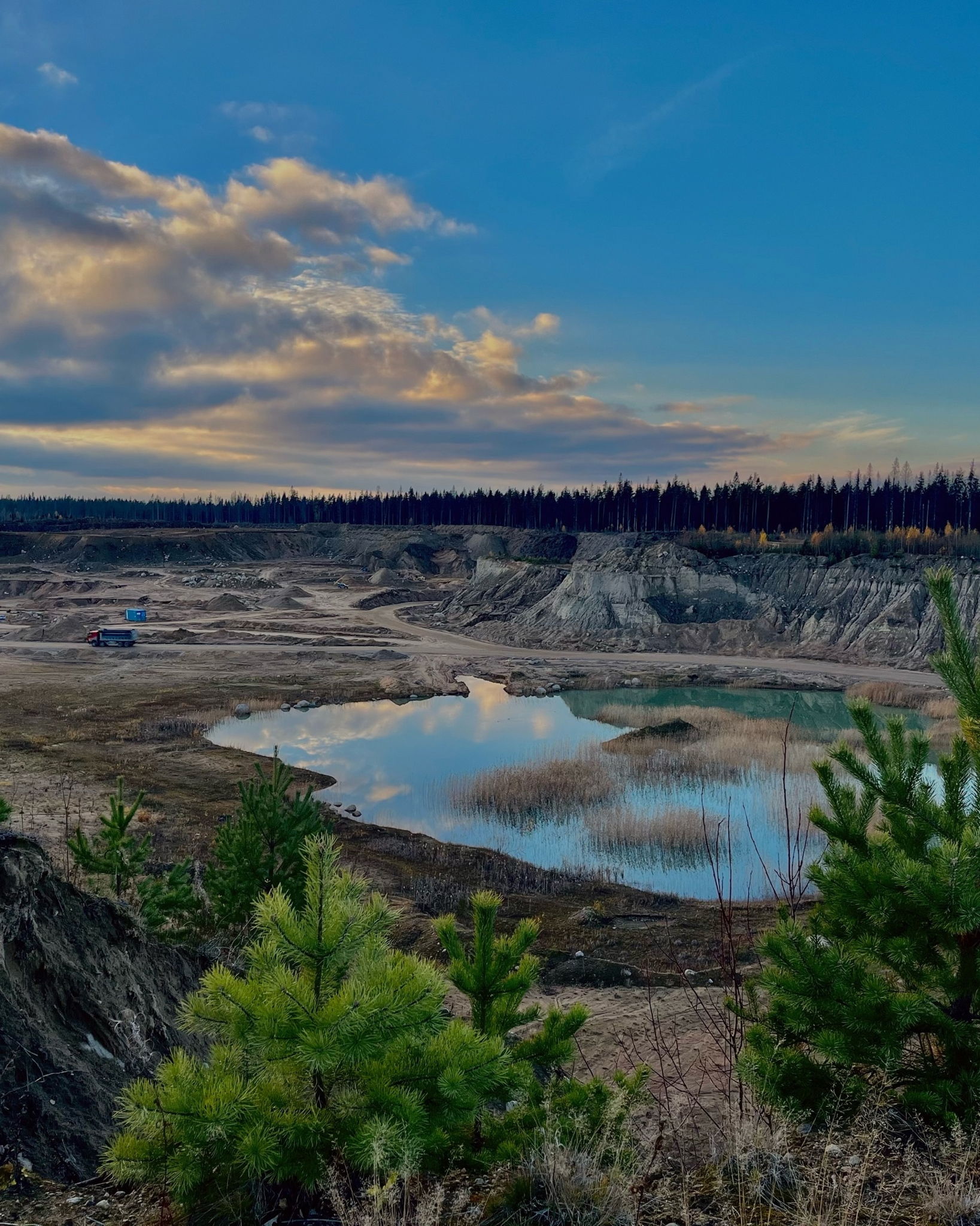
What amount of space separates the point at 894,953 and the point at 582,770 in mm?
25428

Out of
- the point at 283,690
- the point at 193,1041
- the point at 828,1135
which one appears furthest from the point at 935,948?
the point at 283,690

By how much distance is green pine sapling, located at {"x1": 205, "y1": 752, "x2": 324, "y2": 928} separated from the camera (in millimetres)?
12844

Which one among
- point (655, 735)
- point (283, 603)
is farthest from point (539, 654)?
point (283, 603)

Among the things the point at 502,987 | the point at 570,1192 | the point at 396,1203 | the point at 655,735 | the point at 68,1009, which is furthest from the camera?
the point at 655,735

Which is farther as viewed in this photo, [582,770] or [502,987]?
[582,770]

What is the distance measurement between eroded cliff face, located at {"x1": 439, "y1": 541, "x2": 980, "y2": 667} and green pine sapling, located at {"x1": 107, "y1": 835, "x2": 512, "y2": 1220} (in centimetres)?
6024

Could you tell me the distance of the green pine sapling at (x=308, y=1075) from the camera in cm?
395

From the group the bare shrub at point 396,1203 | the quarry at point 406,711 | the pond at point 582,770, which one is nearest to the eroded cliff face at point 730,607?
the quarry at point 406,711

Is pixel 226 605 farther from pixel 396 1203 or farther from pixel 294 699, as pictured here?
pixel 396 1203

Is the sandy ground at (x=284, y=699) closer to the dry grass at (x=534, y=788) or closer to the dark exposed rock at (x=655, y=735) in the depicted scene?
the dry grass at (x=534, y=788)

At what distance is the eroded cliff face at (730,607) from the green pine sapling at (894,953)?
188 ft

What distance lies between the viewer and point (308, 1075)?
4301 mm

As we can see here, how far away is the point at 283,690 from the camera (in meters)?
45.6

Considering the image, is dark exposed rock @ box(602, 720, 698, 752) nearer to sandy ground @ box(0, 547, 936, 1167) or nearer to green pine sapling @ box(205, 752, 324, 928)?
sandy ground @ box(0, 547, 936, 1167)
